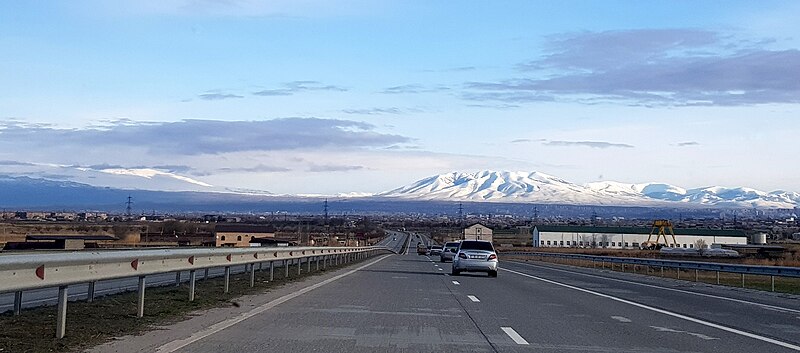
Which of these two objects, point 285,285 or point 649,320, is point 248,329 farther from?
point 285,285

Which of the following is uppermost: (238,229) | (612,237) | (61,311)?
(612,237)

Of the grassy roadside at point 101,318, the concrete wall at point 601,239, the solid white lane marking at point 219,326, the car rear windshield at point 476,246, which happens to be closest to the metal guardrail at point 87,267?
the grassy roadside at point 101,318

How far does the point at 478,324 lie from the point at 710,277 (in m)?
33.2

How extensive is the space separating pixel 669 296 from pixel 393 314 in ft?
36.2

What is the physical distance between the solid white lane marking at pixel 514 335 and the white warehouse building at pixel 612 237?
145275 mm

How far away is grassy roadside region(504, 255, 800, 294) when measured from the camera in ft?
112

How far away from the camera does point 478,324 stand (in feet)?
51.4

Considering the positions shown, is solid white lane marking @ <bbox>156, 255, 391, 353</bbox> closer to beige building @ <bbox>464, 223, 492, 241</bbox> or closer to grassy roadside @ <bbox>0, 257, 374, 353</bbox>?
grassy roadside @ <bbox>0, 257, 374, 353</bbox>

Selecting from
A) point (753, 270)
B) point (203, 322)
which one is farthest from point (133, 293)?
point (753, 270)

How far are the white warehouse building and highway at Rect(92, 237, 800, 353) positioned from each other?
452ft

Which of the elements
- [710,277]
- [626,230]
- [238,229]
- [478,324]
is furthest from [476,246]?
[626,230]

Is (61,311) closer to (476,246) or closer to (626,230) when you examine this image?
(476,246)

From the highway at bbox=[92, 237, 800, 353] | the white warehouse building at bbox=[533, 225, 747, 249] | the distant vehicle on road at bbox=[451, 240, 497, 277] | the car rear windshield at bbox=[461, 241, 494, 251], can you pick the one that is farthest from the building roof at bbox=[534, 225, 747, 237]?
the highway at bbox=[92, 237, 800, 353]

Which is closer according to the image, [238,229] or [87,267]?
[87,267]
